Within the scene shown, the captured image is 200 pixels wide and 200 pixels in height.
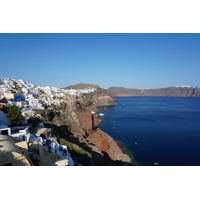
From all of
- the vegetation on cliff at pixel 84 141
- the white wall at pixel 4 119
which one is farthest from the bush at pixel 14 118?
the vegetation on cliff at pixel 84 141

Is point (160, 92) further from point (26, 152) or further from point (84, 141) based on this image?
point (26, 152)

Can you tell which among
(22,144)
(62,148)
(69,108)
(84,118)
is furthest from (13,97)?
(22,144)

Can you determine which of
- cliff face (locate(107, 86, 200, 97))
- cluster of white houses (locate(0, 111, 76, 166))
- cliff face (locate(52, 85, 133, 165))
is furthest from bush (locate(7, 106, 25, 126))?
cliff face (locate(107, 86, 200, 97))

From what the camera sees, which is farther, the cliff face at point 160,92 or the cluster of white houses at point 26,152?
the cliff face at point 160,92

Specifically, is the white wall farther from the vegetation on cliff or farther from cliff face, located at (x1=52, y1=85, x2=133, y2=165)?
cliff face, located at (x1=52, y1=85, x2=133, y2=165)

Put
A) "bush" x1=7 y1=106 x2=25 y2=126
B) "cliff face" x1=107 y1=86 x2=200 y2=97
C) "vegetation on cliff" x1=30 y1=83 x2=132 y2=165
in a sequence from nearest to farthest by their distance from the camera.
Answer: "bush" x1=7 y1=106 x2=25 y2=126, "vegetation on cliff" x1=30 y1=83 x2=132 y2=165, "cliff face" x1=107 y1=86 x2=200 y2=97

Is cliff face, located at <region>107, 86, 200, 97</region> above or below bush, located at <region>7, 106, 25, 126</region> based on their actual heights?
above

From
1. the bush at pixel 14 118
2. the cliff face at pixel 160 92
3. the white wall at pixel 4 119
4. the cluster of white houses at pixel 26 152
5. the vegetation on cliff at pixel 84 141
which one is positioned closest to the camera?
the cluster of white houses at pixel 26 152

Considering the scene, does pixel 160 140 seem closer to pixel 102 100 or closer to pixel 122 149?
pixel 122 149

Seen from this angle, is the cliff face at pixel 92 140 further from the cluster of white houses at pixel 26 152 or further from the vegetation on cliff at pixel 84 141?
the cluster of white houses at pixel 26 152
